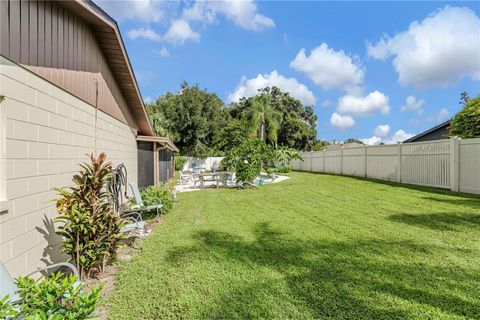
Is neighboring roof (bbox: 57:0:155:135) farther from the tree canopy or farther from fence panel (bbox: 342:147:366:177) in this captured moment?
the tree canopy

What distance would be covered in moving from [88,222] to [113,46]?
4.62m

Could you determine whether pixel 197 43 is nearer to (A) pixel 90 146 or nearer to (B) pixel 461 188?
(A) pixel 90 146

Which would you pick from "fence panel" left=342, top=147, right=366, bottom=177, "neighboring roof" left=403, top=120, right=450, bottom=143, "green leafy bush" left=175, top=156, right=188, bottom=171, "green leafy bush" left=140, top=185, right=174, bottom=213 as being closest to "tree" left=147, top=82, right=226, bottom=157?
"green leafy bush" left=175, top=156, right=188, bottom=171

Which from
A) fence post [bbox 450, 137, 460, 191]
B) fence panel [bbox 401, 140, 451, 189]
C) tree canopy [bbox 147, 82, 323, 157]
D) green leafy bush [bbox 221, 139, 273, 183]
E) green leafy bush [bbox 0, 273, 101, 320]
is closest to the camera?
green leafy bush [bbox 0, 273, 101, 320]

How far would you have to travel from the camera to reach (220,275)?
3766 mm

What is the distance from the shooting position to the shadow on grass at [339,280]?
2.87 meters

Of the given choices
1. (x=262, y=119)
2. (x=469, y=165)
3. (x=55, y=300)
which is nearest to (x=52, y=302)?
(x=55, y=300)

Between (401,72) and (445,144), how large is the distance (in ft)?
39.5

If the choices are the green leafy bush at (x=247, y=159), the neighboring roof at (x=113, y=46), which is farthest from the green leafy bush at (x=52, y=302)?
the green leafy bush at (x=247, y=159)

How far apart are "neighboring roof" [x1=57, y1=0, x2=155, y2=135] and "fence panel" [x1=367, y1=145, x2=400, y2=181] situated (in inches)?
471

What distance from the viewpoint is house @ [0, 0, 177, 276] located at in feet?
9.78

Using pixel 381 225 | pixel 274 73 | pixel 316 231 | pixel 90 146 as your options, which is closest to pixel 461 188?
pixel 381 225

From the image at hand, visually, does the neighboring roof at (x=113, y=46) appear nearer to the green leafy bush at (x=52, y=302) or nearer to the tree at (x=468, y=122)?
the green leafy bush at (x=52, y=302)

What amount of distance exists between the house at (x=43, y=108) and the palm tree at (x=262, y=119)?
22076 mm
